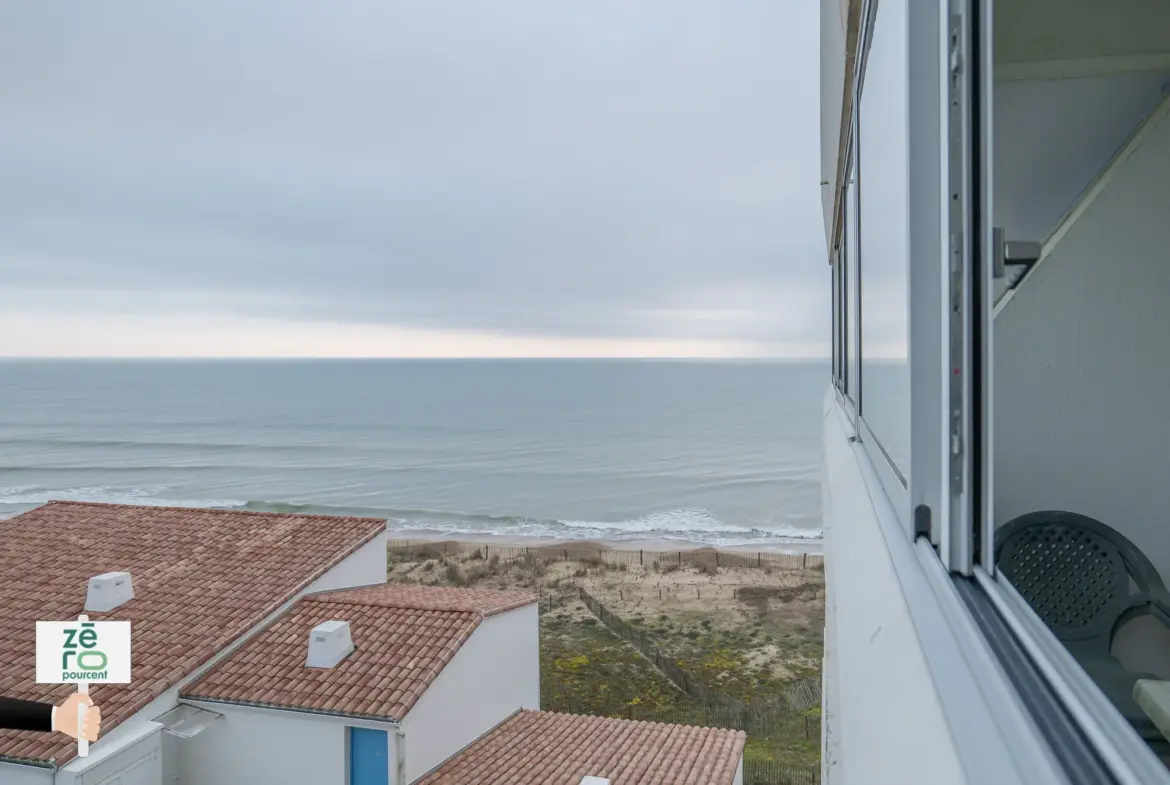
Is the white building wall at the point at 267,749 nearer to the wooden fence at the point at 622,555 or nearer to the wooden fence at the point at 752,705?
the wooden fence at the point at 752,705

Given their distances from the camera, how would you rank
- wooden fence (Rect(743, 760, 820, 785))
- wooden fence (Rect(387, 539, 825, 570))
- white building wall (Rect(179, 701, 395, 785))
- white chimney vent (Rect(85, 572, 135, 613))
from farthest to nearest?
wooden fence (Rect(387, 539, 825, 570))
wooden fence (Rect(743, 760, 820, 785))
white chimney vent (Rect(85, 572, 135, 613))
white building wall (Rect(179, 701, 395, 785))

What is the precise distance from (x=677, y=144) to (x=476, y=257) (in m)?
27.5

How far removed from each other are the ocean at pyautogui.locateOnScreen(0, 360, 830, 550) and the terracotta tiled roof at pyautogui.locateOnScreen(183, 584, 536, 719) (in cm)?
1920

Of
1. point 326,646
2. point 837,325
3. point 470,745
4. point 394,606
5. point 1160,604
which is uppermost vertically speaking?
point 837,325

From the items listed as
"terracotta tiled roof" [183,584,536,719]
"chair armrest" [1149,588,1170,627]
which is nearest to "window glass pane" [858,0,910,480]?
"chair armrest" [1149,588,1170,627]

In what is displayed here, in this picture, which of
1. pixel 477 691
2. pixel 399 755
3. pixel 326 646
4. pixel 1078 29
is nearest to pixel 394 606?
pixel 326 646

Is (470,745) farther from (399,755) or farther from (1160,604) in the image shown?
(1160,604)

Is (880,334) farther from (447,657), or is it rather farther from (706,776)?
(447,657)

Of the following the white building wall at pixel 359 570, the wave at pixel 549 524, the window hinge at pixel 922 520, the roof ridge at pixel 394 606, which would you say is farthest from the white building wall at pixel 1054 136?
the wave at pixel 549 524

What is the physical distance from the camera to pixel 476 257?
70.1 m

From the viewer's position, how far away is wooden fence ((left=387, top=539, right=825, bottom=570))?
23.0m

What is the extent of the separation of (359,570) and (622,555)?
1374 cm

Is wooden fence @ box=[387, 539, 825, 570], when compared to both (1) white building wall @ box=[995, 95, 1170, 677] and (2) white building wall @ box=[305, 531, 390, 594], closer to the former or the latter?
(2) white building wall @ box=[305, 531, 390, 594]

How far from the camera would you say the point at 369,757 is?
738 centimetres
